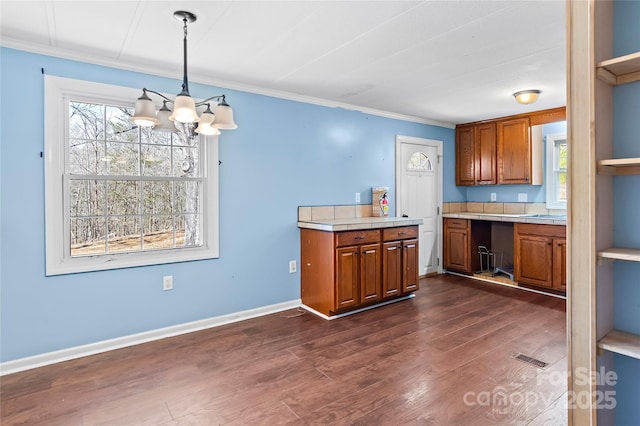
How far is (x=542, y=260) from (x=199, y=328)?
3.92 metres

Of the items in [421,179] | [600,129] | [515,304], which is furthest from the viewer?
[421,179]

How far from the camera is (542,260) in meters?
4.28

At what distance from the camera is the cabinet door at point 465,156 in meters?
5.39

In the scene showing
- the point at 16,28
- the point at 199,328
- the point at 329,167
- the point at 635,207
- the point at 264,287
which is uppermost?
the point at 16,28

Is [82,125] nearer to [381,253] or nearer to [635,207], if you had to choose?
[381,253]

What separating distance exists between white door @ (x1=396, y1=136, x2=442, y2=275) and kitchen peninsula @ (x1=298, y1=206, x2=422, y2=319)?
95cm

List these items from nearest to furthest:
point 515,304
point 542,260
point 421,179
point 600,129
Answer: point 600,129
point 515,304
point 542,260
point 421,179

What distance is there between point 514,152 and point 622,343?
3.90 meters

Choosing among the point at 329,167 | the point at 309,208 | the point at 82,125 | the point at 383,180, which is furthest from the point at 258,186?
the point at 383,180

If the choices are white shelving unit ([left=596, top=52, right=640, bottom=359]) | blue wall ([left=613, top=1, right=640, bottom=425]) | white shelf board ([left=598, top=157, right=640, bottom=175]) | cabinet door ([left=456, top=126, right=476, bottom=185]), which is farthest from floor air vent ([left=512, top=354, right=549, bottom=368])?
cabinet door ([left=456, top=126, right=476, bottom=185])

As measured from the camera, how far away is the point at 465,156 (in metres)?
5.49

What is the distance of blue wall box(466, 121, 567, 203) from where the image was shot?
15.8 ft

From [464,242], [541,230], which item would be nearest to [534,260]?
[541,230]

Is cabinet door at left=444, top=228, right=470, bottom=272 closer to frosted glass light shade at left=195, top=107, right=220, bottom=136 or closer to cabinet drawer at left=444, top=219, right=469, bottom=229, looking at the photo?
cabinet drawer at left=444, top=219, right=469, bottom=229
